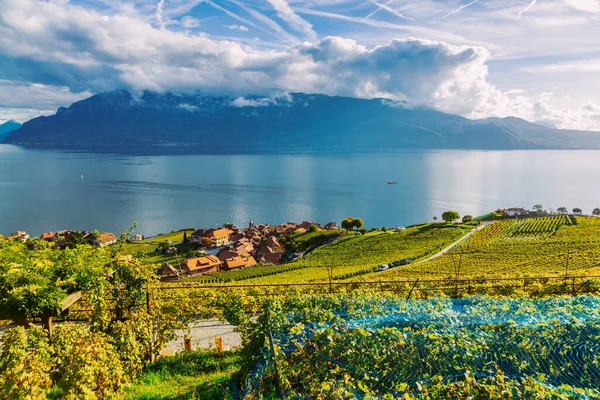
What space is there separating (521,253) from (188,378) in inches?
1298

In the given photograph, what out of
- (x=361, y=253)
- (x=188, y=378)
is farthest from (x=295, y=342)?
(x=361, y=253)

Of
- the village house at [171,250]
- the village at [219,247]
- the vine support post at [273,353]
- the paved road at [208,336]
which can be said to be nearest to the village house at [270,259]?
the village at [219,247]

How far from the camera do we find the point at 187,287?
9789mm

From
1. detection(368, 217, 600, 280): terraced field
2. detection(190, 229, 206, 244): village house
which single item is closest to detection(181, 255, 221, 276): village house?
detection(190, 229, 206, 244): village house

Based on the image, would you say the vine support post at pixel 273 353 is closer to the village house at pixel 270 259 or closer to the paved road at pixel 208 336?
the paved road at pixel 208 336

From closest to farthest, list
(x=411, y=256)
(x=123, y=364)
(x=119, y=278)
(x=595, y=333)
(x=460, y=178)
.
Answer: (x=595, y=333) < (x=123, y=364) < (x=119, y=278) < (x=411, y=256) < (x=460, y=178)

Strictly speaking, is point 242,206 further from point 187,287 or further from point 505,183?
point 505,183

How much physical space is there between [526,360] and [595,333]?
1.29 m

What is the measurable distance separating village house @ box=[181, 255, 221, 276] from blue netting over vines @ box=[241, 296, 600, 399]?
4246 centimetres

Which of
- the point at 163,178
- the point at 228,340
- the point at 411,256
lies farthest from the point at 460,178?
the point at 228,340

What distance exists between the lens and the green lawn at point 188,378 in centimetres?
626

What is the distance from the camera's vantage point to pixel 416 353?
4.97 m

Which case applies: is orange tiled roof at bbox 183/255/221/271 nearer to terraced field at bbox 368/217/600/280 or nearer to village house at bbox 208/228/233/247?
village house at bbox 208/228/233/247

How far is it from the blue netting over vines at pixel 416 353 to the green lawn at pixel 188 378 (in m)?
1.55
